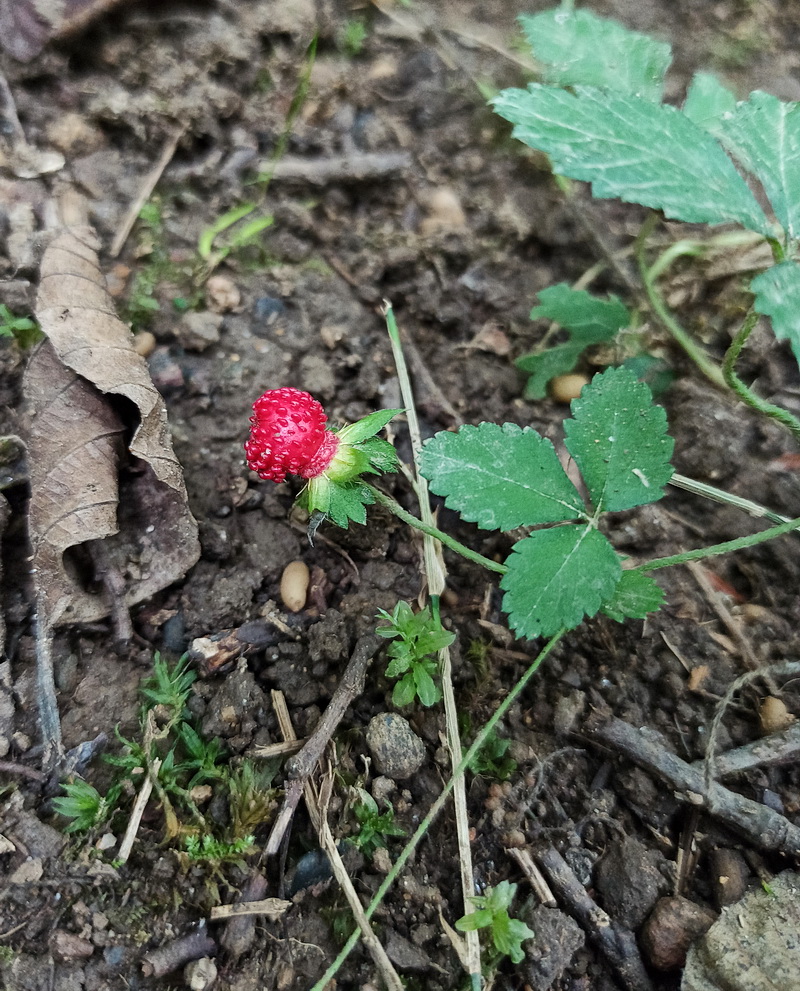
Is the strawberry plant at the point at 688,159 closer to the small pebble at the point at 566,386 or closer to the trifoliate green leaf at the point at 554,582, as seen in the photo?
the small pebble at the point at 566,386

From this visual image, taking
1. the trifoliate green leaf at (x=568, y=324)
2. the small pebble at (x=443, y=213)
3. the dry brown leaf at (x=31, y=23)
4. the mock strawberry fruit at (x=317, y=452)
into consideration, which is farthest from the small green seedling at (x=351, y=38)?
the mock strawberry fruit at (x=317, y=452)

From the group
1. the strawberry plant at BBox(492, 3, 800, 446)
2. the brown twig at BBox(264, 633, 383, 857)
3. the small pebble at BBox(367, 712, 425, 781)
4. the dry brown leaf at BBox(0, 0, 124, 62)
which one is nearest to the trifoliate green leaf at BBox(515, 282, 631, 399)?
the strawberry plant at BBox(492, 3, 800, 446)

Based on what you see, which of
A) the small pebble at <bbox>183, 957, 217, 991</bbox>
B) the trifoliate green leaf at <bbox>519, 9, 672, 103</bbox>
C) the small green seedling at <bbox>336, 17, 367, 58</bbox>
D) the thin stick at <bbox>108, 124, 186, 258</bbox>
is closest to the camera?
the small pebble at <bbox>183, 957, 217, 991</bbox>

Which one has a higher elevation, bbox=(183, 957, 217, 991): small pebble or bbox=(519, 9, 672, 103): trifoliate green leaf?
bbox=(519, 9, 672, 103): trifoliate green leaf

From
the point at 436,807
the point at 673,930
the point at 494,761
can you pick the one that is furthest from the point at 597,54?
the point at 673,930

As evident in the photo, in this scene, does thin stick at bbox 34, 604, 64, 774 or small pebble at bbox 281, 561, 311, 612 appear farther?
small pebble at bbox 281, 561, 311, 612

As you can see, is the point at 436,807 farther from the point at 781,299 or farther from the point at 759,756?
the point at 781,299

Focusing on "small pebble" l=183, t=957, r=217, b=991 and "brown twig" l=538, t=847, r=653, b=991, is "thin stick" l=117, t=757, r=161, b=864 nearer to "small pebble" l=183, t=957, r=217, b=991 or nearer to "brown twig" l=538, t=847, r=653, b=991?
"small pebble" l=183, t=957, r=217, b=991

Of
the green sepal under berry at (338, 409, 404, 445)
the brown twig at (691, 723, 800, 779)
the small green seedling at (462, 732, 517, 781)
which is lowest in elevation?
the small green seedling at (462, 732, 517, 781)
